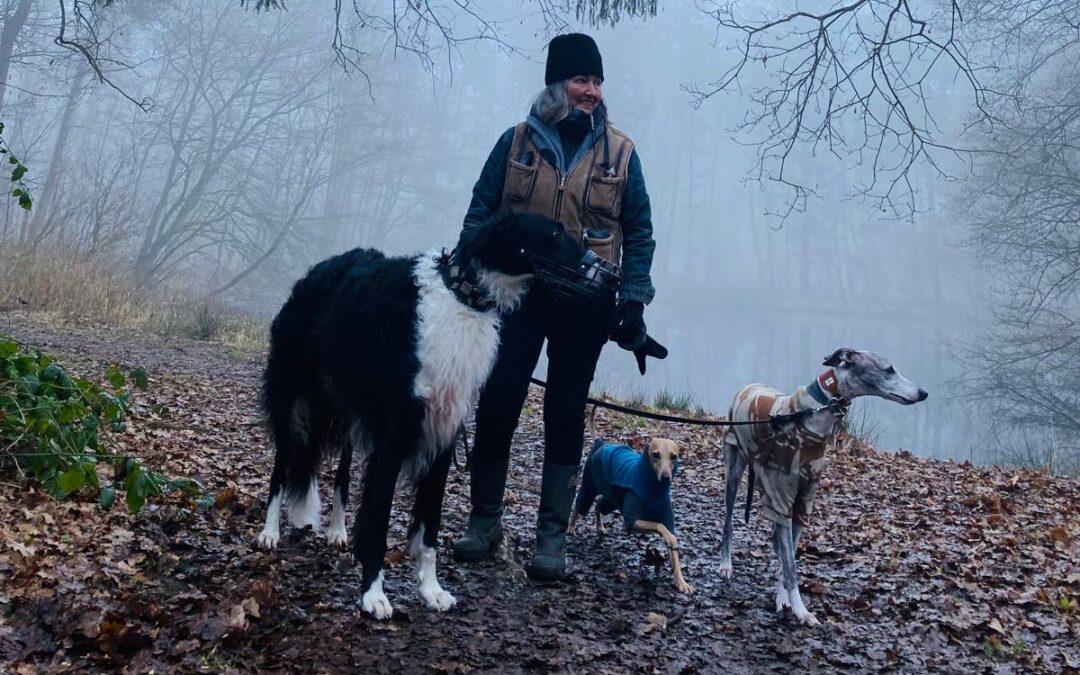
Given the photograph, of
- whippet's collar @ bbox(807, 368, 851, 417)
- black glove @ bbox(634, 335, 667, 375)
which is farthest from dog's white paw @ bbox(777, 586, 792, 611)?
black glove @ bbox(634, 335, 667, 375)

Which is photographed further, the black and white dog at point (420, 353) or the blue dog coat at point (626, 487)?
the blue dog coat at point (626, 487)

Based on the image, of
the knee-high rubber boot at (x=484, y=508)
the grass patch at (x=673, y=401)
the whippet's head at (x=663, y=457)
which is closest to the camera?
the knee-high rubber boot at (x=484, y=508)

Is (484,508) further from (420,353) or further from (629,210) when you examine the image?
(629,210)

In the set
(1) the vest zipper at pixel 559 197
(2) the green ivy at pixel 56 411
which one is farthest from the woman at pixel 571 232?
(2) the green ivy at pixel 56 411

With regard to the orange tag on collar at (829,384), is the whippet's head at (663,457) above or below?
below

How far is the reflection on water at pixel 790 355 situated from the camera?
131ft

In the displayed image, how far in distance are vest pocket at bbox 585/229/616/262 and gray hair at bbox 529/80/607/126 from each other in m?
0.56

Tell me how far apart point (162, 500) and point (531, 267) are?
235cm

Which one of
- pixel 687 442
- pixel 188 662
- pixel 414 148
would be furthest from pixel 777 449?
pixel 414 148

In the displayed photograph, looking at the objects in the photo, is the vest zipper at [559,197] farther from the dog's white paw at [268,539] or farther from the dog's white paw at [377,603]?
the dog's white paw at [268,539]

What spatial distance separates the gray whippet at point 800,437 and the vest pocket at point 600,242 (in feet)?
3.87

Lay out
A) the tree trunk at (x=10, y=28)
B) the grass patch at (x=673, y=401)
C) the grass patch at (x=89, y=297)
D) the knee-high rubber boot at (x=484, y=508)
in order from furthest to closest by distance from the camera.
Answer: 1. the tree trunk at (x=10, y=28)
2. the grass patch at (x=89, y=297)
3. the grass patch at (x=673, y=401)
4. the knee-high rubber boot at (x=484, y=508)

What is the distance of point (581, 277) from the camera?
11.6 ft

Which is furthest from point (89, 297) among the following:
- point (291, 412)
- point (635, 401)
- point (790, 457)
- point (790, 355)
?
point (790, 355)
